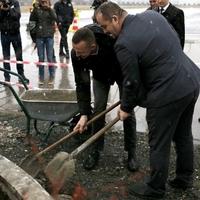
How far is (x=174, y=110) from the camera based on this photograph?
3.97 m

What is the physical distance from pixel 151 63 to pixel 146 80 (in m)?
0.19

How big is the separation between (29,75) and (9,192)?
7.15 metres

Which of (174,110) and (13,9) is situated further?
(13,9)

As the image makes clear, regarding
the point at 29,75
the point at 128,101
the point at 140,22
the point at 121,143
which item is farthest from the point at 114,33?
the point at 29,75

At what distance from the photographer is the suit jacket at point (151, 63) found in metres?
3.73

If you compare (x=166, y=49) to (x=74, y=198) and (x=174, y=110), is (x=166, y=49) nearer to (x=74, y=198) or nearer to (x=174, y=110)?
(x=174, y=110)

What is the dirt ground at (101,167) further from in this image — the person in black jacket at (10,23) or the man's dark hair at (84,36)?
the person in black jacket at (10,23)

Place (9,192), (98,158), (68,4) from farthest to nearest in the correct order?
(68,4) < (98,158) < (9,192)

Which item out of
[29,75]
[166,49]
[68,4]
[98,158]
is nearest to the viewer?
[166,49]

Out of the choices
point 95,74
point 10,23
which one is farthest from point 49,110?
point 10,23

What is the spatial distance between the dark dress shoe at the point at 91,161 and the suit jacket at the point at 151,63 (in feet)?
4.10

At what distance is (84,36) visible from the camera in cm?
409

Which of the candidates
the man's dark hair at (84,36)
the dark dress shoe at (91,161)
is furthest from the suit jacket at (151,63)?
the dark dress shoe at (91,161)

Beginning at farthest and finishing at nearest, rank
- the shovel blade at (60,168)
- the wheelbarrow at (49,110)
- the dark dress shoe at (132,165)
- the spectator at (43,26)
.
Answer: the spectator at (43,26) → the wheelbarrow at (49,110) → the dark dress shoe at (132,165) → the shovel blade at (60,168)
